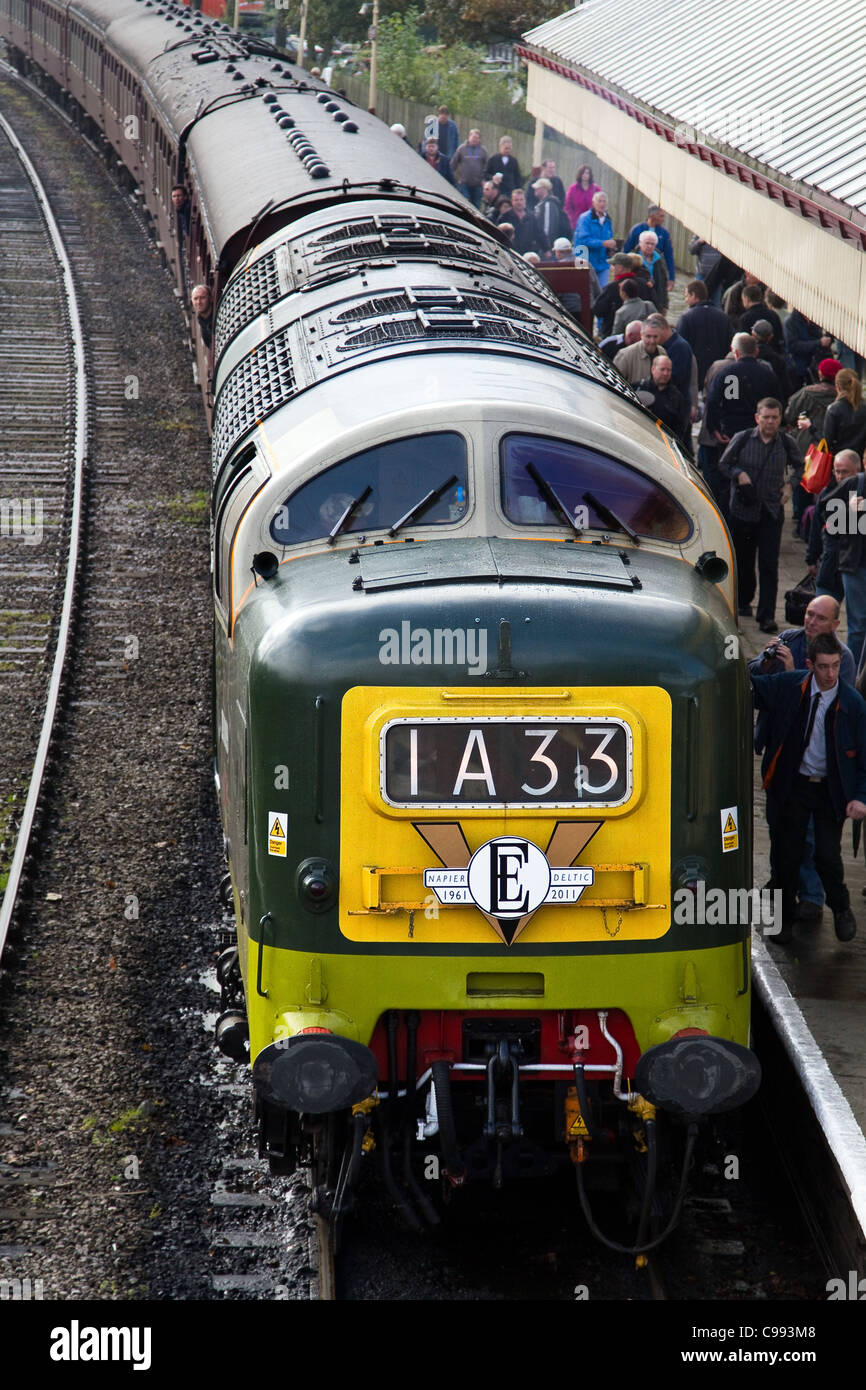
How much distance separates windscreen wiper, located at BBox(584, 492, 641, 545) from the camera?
6.75 metres

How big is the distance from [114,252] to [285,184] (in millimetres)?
13444

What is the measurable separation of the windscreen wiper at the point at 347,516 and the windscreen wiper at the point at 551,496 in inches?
25.6

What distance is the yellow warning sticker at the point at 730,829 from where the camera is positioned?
611 cm

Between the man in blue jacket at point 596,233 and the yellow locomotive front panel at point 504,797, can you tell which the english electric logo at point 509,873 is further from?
the man in blue jacket at point 596,233

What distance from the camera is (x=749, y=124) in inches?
542

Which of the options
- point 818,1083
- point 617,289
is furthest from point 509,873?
point 617,289

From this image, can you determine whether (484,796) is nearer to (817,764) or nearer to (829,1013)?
(829,1013)

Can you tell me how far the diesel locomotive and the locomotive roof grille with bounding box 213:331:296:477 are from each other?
41.5 inches

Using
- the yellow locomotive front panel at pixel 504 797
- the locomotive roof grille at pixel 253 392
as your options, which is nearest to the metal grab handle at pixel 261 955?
the yellow locomotive front panel at pixel 504 797

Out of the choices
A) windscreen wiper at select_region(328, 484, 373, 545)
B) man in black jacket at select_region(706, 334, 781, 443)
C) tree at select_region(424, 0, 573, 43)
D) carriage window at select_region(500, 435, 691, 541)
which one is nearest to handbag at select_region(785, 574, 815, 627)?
man in black jacket at select_region(706, 334, 781, 443)

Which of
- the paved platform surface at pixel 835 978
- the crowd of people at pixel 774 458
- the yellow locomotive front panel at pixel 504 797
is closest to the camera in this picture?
the yellow locomotive front panel at pixel 504 797

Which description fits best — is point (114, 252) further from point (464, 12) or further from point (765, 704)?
point (765, 704)

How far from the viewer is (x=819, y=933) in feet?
29.9

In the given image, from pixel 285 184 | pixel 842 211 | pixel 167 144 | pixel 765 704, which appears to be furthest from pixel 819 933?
pixel 167 144
